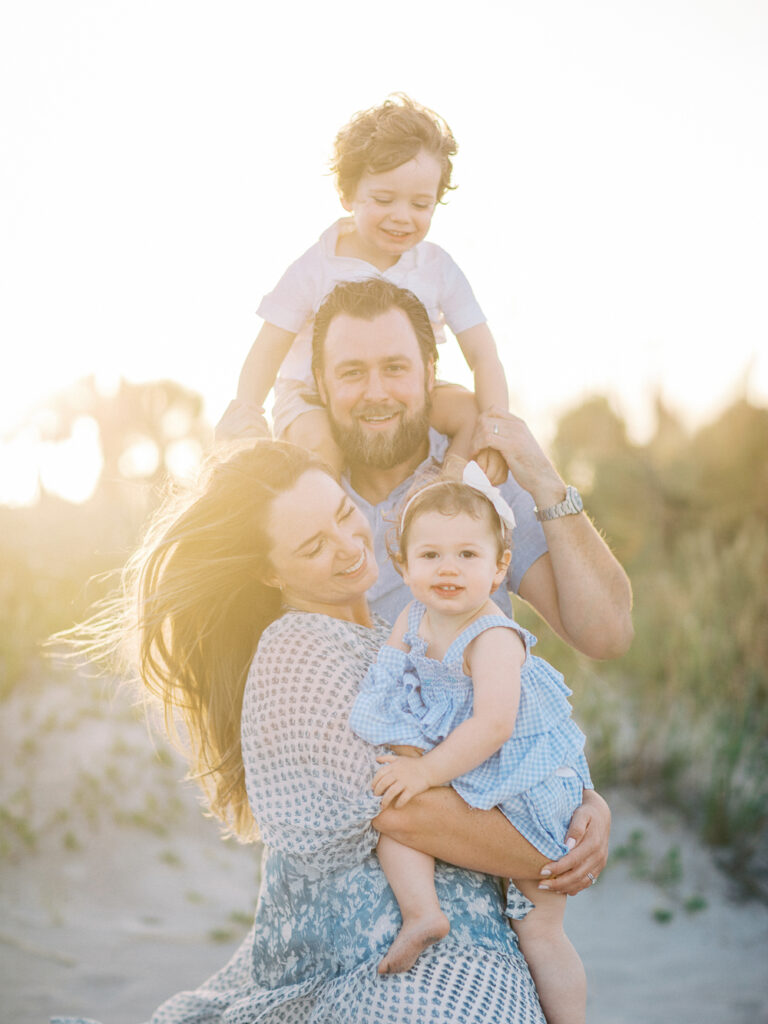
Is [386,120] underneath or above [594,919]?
above

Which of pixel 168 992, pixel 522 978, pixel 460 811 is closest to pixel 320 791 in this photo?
pixel 460 811

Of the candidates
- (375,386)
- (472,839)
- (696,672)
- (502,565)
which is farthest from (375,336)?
(696,672)

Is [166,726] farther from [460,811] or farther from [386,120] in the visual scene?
[386,120]

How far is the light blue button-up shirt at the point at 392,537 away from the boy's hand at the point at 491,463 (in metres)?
0.23

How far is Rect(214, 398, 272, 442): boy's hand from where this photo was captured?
11.0ft

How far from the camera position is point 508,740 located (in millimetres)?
2361

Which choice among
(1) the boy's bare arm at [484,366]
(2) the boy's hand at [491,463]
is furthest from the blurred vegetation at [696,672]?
(2) the boy's hand at [491,463]

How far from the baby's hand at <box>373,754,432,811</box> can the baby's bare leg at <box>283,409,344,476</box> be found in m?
1.24

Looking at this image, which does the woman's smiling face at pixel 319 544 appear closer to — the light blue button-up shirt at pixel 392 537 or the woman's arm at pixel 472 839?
the light blue button-up shirt at pixel 392 537

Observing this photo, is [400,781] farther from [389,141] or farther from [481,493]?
[389,141]

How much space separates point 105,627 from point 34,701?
171 inches

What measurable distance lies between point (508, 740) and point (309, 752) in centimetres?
50

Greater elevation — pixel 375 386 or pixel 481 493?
pixel 375 386

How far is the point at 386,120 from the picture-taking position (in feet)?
11.8
